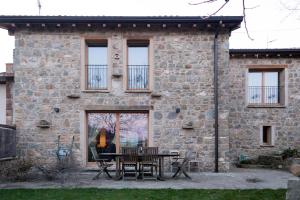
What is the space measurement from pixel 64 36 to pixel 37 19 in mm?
995

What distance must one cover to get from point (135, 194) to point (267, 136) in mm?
8788

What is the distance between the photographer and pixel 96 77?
36.0ft

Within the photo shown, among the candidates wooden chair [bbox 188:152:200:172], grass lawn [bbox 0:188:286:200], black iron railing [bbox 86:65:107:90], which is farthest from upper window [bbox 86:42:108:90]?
grass lawn [bbox 0:188:286:200]

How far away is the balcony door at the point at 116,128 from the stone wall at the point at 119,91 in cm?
41

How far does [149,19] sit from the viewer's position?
1035 cm

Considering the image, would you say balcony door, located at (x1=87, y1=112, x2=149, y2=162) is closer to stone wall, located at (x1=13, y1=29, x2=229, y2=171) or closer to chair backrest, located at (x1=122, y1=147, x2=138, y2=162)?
stone wall, located at (x1=13, y1=29, x2=229, y2=171)

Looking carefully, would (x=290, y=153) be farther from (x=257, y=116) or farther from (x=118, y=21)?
(x=118, y=21)

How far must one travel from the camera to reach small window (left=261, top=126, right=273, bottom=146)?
1345cm

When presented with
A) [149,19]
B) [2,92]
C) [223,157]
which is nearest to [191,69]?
[149,19]

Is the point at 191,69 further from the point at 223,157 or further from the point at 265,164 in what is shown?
the point at 265,164

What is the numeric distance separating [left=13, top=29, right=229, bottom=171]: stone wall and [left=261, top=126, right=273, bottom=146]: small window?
373cm

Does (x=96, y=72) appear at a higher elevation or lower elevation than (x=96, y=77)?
higher

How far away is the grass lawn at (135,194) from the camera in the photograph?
657 centimetres

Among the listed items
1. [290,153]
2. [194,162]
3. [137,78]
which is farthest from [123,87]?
[290,153]
